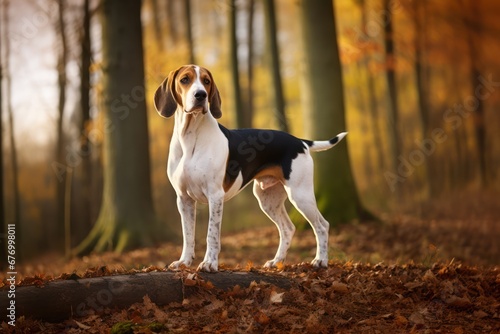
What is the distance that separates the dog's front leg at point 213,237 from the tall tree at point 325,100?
5.85 meters

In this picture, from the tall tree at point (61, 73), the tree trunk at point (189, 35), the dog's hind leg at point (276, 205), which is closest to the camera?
the dog's hind leg at point (276, 205)

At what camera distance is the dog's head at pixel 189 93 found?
544cm

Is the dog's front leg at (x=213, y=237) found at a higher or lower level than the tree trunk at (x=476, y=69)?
lower

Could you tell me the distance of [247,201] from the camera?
1712 cm

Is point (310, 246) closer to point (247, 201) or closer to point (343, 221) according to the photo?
point (343, 221)

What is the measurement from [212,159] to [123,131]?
605 cm

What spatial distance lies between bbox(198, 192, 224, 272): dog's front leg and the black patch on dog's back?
12.1 inches

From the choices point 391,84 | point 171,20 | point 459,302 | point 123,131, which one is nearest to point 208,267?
point 459,302

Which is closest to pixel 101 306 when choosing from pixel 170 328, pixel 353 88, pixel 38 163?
pixel 170 328

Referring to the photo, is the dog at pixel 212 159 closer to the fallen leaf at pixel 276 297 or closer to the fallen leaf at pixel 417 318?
the fallen leaf at pixel 276 297

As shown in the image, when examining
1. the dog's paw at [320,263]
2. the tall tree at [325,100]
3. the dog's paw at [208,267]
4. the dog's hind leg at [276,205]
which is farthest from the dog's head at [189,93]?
the tall tree at [325,100]

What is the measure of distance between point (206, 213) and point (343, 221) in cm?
903

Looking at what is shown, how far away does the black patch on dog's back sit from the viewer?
6027 millimetres

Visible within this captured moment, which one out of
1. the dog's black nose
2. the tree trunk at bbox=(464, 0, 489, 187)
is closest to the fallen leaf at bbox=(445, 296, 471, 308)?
the dog's black nose
